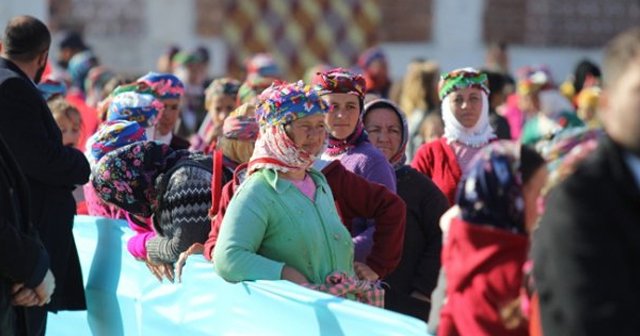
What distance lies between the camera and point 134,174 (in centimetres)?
657

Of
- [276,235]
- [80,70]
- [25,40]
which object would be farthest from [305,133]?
[80,70]

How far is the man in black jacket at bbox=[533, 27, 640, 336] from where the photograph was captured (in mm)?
3637

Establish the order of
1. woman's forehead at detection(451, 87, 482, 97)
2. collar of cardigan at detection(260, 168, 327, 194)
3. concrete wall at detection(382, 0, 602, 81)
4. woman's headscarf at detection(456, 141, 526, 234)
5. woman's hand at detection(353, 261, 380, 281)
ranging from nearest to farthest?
woman's headscarf at detection(456, 141, 526, 234), collar of cardigan at detection(260, 168, 327, 194), woman's hand at detection(353, 261, 380, 281), woman's forehead at detection(451, 87, 482, 97), concrete wall at detection(382, 0, 602, 81)

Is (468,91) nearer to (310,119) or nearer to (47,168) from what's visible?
(310,119)

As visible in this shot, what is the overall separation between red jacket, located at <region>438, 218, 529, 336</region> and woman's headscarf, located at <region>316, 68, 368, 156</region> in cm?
259

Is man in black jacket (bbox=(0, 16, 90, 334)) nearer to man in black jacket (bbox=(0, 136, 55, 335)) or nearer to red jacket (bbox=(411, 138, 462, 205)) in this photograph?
man in black jacket (bbox=(0, 136, 55, 335))

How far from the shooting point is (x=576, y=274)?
365cm

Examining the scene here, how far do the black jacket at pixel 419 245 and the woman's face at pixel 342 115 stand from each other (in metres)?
0.39

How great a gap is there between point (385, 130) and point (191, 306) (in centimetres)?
146

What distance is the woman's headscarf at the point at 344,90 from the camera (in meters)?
6.68

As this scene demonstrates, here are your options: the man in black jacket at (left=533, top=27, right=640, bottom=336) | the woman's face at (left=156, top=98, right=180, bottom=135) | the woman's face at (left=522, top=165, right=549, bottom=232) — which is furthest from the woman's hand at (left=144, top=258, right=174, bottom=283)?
the man in black jacket at (left=533, top=27, right=640, bottom=336)

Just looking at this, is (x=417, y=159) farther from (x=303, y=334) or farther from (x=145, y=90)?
(x=303, y=334)

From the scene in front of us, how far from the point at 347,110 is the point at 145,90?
1968 mm

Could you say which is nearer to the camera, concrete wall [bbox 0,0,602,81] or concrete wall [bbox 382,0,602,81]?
concrete wall [bbox 0,0,602,81]
